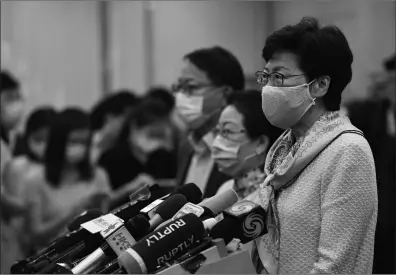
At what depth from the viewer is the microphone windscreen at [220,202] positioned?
258cm

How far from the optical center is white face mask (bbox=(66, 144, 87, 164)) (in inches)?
228

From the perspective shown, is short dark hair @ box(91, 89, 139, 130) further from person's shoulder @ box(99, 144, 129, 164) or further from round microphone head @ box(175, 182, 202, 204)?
round microphone head @ box(175, 182, 202, 204)

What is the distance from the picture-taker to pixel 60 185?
5.79m

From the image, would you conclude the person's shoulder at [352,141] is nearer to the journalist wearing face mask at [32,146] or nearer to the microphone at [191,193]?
the microphone at [191,193]

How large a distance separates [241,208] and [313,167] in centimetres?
26

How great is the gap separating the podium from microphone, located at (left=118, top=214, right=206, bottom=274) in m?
0.03

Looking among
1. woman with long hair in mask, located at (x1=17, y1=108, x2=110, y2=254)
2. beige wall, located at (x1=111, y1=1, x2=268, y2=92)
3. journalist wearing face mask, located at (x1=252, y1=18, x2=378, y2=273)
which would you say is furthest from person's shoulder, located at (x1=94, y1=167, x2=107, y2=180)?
journalist wearing face mask, located at (x1=252, y1=18, x2=378, y2=273)

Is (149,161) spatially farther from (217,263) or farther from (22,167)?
(217,263)

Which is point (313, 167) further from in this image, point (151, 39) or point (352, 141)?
point (151, 39)

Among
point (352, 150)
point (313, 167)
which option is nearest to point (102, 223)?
point (313, 167)

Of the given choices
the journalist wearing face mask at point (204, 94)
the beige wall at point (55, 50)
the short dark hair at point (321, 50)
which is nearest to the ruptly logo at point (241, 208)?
the short dark hair at point (321, 50)

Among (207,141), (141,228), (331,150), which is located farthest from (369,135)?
(141,228)

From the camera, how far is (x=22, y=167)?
584 cm

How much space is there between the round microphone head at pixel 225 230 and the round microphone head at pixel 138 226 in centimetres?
20
